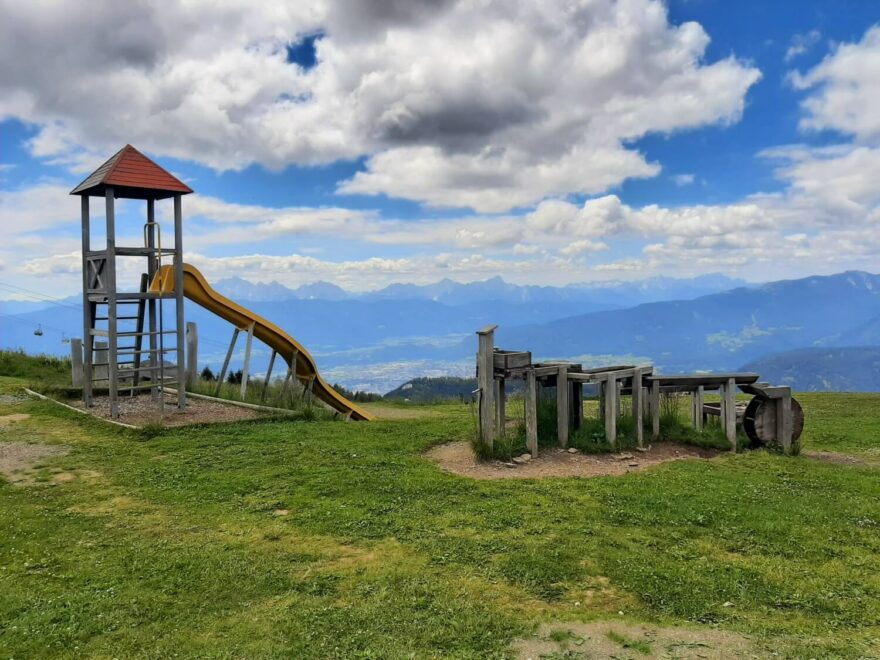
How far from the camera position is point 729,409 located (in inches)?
523

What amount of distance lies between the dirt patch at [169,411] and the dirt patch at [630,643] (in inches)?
463

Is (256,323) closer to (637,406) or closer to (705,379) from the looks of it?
(637,406)

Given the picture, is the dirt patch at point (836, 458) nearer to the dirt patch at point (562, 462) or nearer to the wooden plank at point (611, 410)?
the dirt patch at point (562, 462)

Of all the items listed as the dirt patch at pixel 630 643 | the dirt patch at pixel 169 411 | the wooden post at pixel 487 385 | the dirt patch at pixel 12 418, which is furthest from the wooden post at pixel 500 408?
the dirt patch at pixel 12 418

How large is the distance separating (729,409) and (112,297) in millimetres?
14726

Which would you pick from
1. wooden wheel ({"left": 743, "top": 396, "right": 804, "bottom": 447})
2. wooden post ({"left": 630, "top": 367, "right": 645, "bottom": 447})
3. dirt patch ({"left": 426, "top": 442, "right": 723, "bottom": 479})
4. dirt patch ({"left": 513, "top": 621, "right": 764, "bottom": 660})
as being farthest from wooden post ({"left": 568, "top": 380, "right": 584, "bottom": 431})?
dirt patch ({"left": 513, "top": 621, "right": 764, "bottom": 660})

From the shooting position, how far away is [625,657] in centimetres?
482

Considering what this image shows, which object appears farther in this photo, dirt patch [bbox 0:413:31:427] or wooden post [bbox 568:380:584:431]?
dirt patch [bbox 0:413:31:427]

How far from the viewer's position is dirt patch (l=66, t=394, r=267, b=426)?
1519 centimetres

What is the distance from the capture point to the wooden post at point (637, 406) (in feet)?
41.7

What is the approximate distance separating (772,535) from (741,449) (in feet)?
19.6

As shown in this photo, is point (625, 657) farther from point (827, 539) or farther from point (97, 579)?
point (97, 579)

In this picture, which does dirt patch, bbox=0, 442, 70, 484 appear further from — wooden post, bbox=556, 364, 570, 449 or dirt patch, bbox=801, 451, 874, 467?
dirt patch, bbox=801, 451, 874, 467

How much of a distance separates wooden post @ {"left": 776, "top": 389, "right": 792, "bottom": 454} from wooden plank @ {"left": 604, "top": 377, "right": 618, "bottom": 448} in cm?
366
